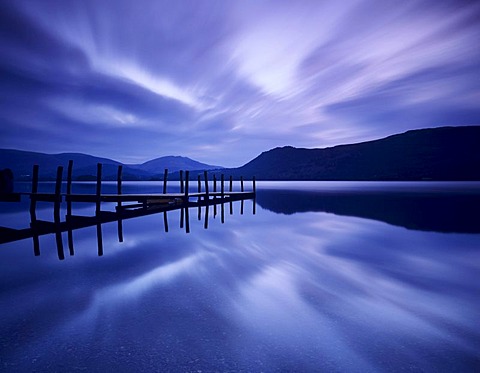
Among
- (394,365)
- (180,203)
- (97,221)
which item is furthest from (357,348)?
(180,203)

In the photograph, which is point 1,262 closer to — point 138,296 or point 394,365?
point 138,296

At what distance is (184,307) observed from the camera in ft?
25.4

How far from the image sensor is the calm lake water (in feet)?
17.7

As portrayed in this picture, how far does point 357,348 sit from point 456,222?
2717cm

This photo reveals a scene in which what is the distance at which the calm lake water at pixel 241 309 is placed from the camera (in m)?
5.40

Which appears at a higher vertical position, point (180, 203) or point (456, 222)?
point (180, 203)

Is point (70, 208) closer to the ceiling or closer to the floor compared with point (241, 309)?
closer to the ceiling

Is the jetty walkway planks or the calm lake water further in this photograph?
the jetty walkway planks

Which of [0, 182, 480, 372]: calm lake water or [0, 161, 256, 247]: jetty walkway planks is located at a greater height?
[0, 161, 256, 247]: jetty walkway planks

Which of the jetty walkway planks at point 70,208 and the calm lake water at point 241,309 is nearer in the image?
the calm lake water at point 241,309

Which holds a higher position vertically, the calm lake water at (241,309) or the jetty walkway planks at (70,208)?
the jetty walkway planks at (70,208)

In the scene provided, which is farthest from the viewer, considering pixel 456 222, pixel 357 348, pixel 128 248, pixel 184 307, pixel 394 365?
pixel 456 222

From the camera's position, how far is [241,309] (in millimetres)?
7707

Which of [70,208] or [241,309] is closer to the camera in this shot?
[241,309]
